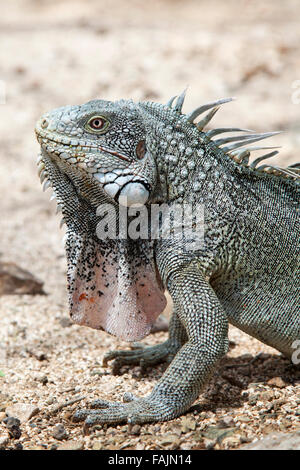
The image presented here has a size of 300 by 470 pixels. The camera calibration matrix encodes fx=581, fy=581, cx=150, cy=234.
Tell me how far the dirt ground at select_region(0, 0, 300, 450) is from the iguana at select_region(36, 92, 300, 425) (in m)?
0.45

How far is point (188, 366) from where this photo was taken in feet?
15.8

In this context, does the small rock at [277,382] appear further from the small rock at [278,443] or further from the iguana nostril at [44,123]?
the iguana nostril at [44,123]

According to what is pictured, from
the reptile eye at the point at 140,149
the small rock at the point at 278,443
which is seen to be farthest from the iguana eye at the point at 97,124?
the small rock at the point at 278,443

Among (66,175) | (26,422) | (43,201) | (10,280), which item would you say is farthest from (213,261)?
(43,201)

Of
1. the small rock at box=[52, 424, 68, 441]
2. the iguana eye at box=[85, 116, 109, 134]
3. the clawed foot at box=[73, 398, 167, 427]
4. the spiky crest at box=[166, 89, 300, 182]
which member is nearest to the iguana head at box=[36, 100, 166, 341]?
the iguana eye at box=[85, 116, 109, 134]

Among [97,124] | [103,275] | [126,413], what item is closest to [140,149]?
[97,124]

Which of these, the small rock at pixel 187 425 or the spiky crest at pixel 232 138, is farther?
the spiky crest at pixel 232 138

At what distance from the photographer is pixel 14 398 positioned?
5461mm

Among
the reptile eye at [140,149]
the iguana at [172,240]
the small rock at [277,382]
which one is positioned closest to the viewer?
the iguana at [172,240]

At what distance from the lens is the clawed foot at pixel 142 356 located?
6273 mm

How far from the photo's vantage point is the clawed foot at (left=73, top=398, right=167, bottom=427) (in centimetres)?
480

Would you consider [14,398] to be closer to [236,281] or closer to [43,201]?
[236,281]

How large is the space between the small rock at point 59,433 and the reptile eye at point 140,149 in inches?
93.9
